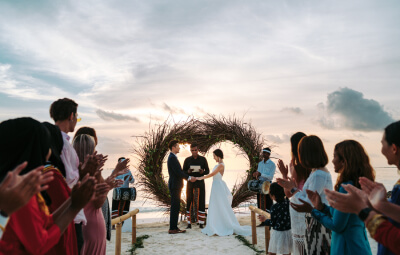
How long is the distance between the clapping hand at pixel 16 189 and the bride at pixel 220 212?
6.43 meters

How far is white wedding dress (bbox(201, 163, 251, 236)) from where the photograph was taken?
7.43 metres

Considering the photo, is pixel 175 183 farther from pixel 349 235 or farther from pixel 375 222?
pixel 375 222

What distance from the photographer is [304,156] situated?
2.85m

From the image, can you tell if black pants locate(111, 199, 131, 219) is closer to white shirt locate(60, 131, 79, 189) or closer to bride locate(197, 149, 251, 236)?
bride locate(197, 149, 251, 236)

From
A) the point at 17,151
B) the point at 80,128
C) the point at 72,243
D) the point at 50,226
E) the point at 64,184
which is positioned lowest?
the point at 72,243

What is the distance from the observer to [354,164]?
2.42m

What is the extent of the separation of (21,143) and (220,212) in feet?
21.3

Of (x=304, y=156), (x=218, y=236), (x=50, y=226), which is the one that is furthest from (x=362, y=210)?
(x=218, y=236)

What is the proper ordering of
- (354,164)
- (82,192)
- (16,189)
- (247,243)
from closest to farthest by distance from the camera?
(16,189) → (82,192) → (354,164) → (247,243)

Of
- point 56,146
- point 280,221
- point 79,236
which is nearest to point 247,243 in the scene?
point 280,221

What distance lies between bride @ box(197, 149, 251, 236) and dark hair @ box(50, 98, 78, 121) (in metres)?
5.26

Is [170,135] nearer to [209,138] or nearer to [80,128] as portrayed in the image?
[209,138]

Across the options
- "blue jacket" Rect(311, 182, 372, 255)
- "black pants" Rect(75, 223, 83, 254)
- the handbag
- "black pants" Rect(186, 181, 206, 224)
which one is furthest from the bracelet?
"black pants" Rect(186, 181, 206, 224)

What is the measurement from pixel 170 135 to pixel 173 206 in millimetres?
2190
